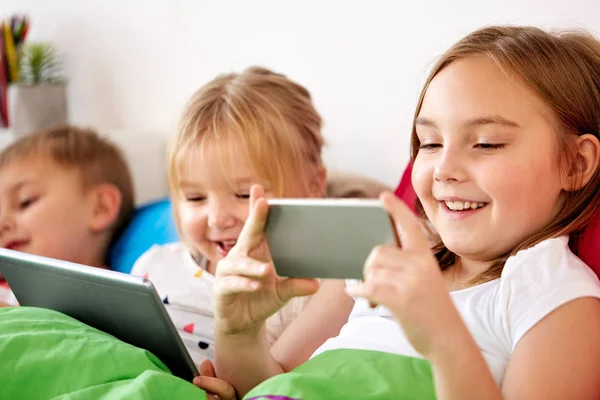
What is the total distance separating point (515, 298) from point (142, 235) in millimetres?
1106

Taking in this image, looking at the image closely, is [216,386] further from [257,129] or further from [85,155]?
[85,155]

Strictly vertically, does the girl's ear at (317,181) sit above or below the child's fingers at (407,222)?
below

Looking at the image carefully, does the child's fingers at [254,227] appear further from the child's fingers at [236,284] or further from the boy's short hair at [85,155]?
the boy's short hair at [85,155]

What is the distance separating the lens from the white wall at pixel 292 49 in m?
1.57

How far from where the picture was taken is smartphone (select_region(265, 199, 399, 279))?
0.78 metres

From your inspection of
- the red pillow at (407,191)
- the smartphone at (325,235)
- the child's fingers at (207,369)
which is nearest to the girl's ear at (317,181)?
the red pillow at (407,191)

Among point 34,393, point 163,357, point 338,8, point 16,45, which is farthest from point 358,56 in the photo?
point 16,45

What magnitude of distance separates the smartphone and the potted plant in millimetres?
1826

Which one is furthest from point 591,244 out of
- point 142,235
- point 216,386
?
point 142,235

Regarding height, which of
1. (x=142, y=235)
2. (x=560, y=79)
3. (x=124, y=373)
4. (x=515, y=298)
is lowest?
(x=142, y=235)

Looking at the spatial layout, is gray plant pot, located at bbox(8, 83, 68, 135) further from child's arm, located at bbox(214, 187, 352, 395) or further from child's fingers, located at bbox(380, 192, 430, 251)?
child's fingers, located at bbox(380, 192, 430, 251)

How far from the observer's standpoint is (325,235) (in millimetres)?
831

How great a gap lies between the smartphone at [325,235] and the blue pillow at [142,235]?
2.90ft

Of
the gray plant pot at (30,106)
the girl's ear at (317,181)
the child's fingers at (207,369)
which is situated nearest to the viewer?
the child's fingers at (207,369)
